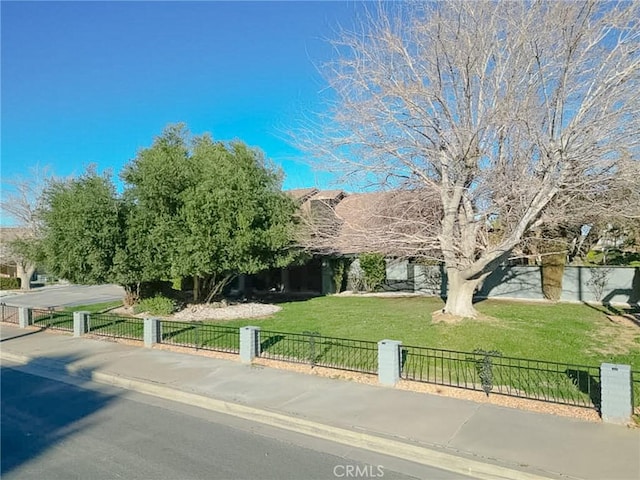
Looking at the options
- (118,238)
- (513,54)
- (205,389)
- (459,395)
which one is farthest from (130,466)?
(513,54)

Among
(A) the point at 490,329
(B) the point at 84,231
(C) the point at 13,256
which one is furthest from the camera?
(C) the point at 13,256

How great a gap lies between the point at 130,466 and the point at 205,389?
2695mm

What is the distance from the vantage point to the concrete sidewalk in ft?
16.0

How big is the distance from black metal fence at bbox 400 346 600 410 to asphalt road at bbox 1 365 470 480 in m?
2.60

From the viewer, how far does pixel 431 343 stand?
34.4 feet

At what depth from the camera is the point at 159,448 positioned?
5.45 metres

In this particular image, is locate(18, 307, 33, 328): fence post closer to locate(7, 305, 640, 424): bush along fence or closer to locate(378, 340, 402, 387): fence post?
→ locate(7, 305, 640, 424): bush along fence

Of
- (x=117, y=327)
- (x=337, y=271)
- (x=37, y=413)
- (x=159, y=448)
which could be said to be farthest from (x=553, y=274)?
(x=37, y=413)

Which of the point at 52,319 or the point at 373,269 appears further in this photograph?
the point at 373,269

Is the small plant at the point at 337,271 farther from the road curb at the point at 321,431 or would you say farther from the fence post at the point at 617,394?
the fence post at the point at 617,394

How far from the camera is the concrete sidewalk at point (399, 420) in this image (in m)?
4.88

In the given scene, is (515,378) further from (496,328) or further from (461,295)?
(461,295)

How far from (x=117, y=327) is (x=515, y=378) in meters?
10.8

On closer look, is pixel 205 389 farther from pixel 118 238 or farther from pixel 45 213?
pixel 45 213
